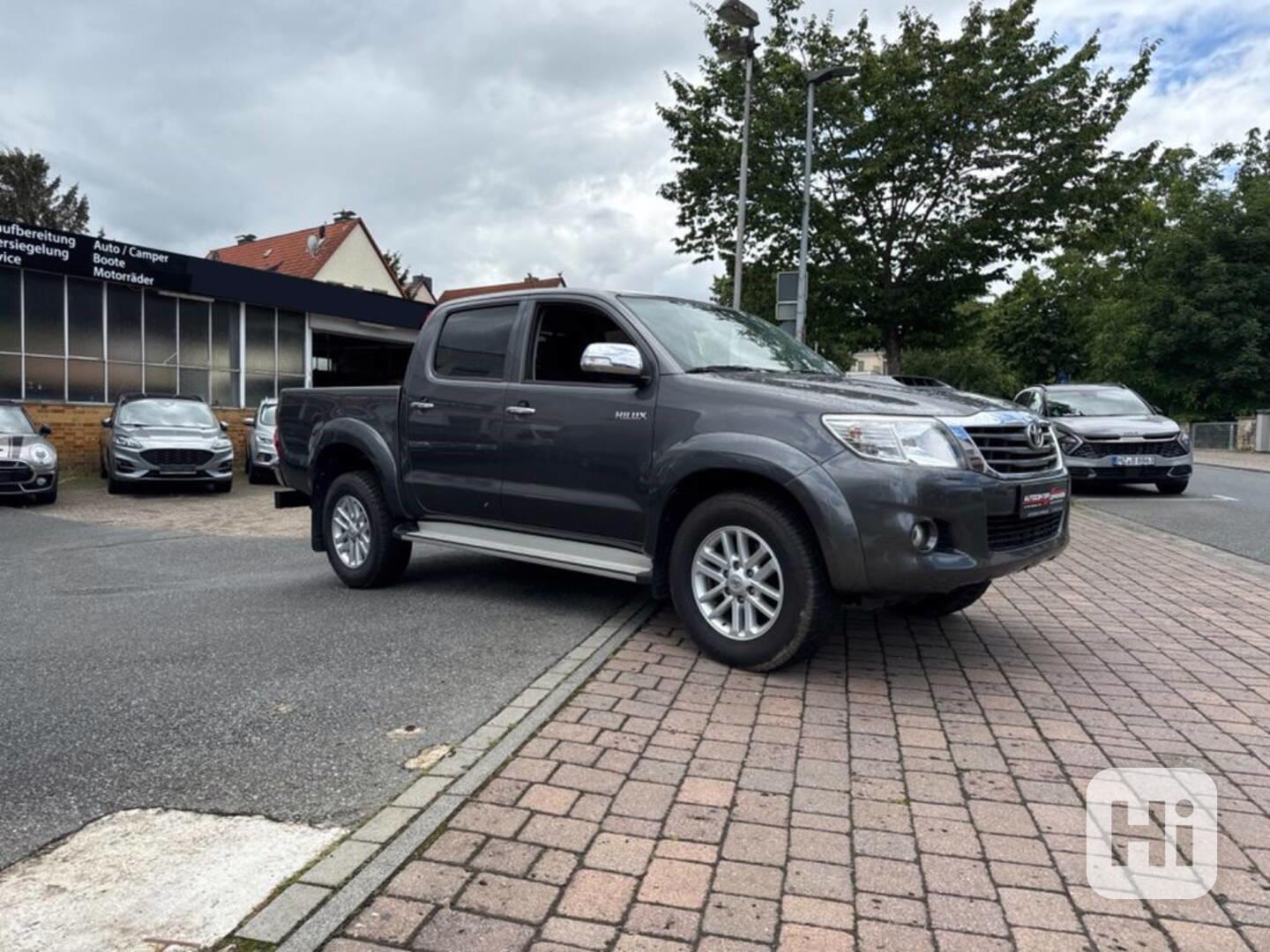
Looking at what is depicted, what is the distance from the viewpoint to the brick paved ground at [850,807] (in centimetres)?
236

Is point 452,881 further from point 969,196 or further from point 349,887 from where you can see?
point 969,196

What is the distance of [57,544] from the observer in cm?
943

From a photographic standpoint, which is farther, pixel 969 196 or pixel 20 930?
pixel 969 196

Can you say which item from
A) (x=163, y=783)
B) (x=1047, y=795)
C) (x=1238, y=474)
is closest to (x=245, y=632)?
(x=163, y=783)

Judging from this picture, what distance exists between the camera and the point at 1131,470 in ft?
42.9

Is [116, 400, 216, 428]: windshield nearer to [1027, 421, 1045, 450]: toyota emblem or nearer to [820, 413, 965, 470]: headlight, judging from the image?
[820, 413, 965, 470]: headlight

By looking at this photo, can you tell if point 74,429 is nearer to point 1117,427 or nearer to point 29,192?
point 1117,427

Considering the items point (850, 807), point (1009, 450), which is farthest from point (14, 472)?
point (850, 807)

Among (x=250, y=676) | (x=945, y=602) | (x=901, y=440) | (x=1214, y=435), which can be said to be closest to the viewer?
(x=901, y=440)

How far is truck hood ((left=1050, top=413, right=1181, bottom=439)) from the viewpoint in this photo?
12992 mm

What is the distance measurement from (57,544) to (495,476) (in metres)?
6.41

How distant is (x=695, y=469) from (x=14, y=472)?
12.3m

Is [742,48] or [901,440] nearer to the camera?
[901,440]

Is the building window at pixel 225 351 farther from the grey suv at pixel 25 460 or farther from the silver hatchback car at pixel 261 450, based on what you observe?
the grey suv at pixel 25 460
